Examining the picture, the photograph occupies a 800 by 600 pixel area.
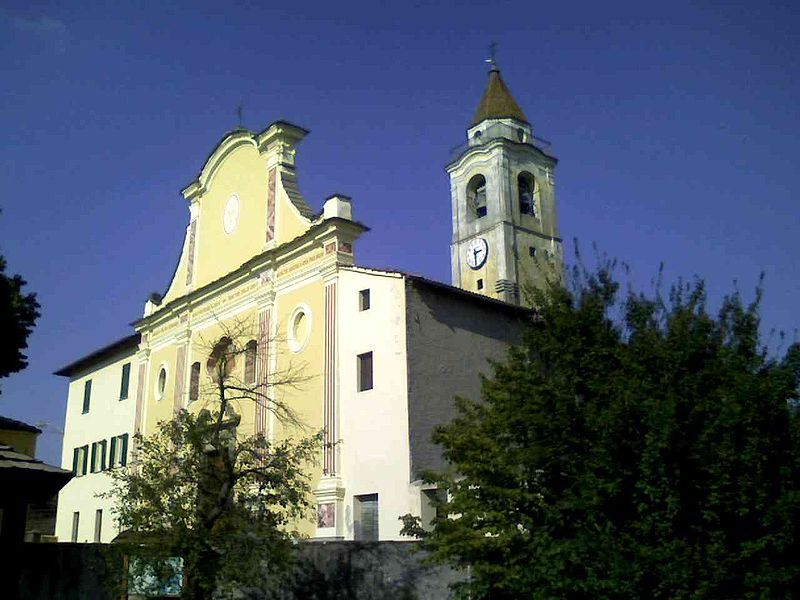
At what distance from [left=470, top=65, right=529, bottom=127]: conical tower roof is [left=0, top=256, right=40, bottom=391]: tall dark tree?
38.6 metres

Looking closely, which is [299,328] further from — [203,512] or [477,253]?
[477,253]

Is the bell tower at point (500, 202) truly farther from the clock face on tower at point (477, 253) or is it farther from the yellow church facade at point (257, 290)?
the yellow church facade at point (257, 290)

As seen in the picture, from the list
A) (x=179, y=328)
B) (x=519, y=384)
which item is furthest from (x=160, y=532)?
(x=179, y=328)

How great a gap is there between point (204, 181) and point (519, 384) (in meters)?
22.4

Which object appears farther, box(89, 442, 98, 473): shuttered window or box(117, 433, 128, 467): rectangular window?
box(89, 442, 98, 473): shuttered window

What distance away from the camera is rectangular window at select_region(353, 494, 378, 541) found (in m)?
20.5

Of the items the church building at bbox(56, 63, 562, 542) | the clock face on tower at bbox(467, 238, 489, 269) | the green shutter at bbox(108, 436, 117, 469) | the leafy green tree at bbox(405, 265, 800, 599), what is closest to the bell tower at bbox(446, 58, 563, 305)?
the clock face on tower at bbox(467, 238, 489, 269)

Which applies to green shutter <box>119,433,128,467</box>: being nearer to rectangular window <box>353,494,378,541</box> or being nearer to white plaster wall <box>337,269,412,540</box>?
white plaster wall <box>337,269,412,540</box>

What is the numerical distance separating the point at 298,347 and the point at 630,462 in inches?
607

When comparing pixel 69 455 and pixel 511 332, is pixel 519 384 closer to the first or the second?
pixel 511 332

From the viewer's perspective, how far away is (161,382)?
31.8m

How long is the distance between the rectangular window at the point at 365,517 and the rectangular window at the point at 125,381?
54.0 ft

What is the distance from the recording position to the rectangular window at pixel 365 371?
2166 cm

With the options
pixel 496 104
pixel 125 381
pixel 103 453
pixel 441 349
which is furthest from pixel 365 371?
pixel 496 104
